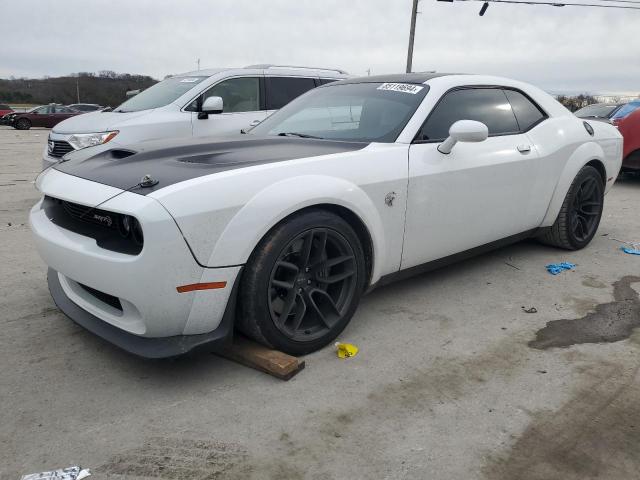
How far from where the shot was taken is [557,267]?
4.30 m

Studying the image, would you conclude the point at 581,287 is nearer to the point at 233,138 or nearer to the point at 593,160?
the point at 593,160

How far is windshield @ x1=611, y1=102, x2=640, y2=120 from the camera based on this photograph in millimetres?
9221

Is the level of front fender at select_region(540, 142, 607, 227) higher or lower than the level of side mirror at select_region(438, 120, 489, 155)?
lower

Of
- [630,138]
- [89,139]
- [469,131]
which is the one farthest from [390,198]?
[630,138]

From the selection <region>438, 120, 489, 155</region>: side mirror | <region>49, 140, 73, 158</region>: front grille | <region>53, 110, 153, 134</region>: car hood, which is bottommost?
<region>49, 140, 73, 158</region>: front grille

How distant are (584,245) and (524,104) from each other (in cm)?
147

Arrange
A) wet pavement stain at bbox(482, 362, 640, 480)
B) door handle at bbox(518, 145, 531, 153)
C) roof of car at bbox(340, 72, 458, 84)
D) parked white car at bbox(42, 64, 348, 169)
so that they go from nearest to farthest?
wet pavement stain at bbox(482, 362, 640, 480) → roof of car at bbox(340, 72, 458, 84) → door handle at bbox(518, 145, 531, 153) → parked white car at bbox(42, 64, 348, 169)

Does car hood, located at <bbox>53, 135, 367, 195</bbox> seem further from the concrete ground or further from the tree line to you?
the tree line

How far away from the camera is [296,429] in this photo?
7.30 feet

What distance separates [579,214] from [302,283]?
10.2 ft

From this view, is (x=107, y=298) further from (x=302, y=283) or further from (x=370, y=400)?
(x=370, y=400)

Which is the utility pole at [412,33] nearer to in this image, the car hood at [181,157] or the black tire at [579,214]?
the black tire at [579,214]

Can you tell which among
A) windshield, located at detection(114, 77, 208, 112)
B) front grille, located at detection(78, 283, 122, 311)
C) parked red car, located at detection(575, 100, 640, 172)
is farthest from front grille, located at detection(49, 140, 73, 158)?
parked red car, located at detection(575, 100, 640, 172)

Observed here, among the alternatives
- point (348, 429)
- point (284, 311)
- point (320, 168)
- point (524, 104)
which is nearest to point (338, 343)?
point (284, 311)
